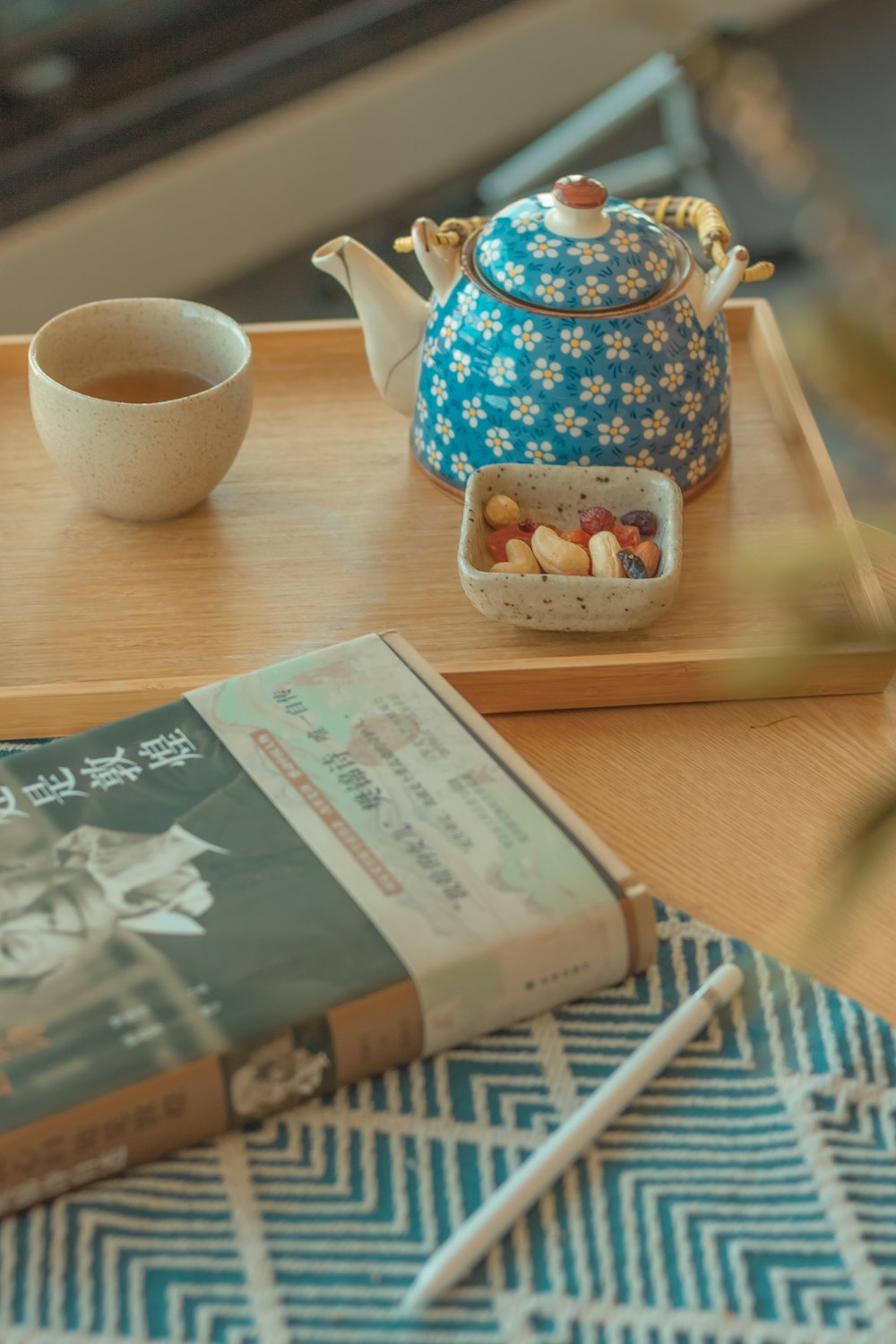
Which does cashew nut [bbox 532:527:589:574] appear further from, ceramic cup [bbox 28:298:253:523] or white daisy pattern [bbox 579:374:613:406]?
ceramic cup [bbox 28:298:253:523]

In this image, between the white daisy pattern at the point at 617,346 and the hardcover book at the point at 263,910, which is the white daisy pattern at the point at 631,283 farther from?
the hardcover book at the point at 263,910

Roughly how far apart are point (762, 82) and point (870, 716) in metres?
0.47

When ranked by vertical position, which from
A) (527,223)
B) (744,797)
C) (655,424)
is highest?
(527,223)

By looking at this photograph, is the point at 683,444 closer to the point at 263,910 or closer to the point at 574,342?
the point at 574,342

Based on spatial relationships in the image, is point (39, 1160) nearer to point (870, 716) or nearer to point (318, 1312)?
point (318, 1312)

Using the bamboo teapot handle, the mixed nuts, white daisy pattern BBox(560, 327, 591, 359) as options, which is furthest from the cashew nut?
the bamboo teapot handle

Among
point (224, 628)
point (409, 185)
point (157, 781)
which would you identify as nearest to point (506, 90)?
point (409, 185)

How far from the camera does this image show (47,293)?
172 centimetres

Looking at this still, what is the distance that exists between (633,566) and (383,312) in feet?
0.83

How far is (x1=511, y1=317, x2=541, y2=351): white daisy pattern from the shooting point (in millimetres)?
728

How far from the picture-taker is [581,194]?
0.74 meters

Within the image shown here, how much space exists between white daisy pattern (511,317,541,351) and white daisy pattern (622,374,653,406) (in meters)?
0.06

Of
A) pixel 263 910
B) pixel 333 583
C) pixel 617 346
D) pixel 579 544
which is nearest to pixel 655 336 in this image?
pixel 617 346

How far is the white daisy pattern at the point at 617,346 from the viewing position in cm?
73
